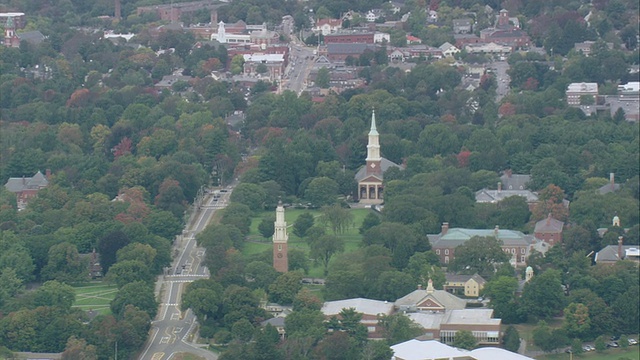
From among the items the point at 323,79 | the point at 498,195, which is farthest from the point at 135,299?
the point at 323,79

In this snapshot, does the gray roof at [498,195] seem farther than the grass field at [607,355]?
Yes

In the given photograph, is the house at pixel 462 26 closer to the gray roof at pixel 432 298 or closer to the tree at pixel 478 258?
the tree at pixel 478 258

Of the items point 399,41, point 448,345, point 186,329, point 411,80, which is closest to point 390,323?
point 448,345

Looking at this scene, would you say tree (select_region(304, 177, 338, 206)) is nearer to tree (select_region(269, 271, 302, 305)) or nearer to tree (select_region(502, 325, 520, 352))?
tree (select_region(269, 271, 302, 305))

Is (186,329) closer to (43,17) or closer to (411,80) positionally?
(411,80)

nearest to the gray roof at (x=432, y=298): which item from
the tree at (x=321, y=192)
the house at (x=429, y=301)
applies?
the house at (x=429, y=301)

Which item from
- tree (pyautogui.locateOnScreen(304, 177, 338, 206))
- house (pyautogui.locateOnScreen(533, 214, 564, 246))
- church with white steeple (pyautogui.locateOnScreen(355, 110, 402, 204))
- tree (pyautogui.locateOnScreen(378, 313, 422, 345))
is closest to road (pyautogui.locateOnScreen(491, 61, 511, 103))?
church with white steeple (pyautogui.locateOnScreen(355, 110, 402, 204))
